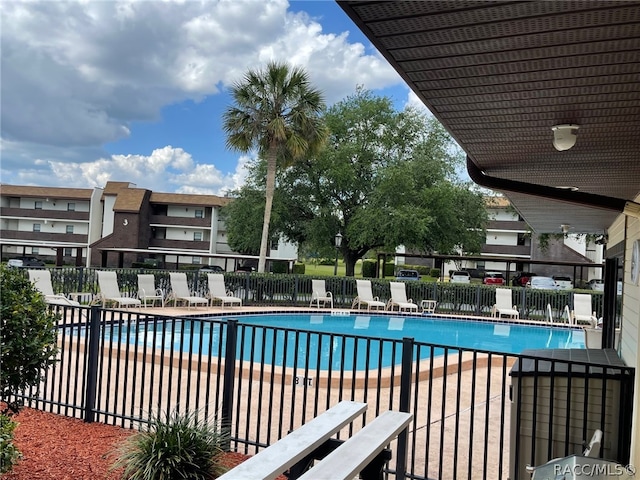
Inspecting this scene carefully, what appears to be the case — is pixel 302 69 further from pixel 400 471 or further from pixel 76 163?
pixel 400 471

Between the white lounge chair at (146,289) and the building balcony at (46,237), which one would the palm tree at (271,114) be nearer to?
the white lounge chair at (146,289)

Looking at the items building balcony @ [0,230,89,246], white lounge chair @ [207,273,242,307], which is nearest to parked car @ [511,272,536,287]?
white lounge chair @ [207,273,242,307]

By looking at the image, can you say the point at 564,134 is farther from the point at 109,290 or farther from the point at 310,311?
the point at 310,311

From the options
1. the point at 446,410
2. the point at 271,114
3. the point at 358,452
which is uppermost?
the point at 271,114

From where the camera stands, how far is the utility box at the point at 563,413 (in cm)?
393

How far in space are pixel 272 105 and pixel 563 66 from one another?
18.5 meters

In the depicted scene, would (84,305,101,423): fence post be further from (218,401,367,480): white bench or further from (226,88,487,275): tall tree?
(226,88,487,275): tall tree

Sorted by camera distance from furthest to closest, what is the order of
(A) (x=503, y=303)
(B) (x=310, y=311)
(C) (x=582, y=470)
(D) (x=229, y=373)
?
(A) (x=503, y=303), (B) (x=310, y=311), (D) (x=229, y=373), (C) (x=582, y=470)

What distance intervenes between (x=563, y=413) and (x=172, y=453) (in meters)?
3.06

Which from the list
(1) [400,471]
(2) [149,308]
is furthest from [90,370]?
(2) [149,308]

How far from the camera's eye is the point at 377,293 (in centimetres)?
2036

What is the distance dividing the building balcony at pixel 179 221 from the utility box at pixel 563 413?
4508 cm

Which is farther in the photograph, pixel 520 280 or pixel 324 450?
pixel 520 280

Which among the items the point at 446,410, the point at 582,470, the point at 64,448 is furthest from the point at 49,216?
the point at 582,470
